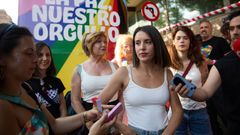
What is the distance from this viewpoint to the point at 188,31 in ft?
11.6

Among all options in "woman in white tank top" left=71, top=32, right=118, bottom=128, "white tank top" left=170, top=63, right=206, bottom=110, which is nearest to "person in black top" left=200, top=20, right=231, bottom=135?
"white tank top" left=170, top=63, right=206, bottom=110

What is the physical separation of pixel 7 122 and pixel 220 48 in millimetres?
3908

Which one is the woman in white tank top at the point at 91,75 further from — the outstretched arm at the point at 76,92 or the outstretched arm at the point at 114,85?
the outstretched arm at the point at 114,85

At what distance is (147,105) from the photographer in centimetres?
219

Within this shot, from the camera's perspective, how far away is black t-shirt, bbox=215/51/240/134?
1936mm

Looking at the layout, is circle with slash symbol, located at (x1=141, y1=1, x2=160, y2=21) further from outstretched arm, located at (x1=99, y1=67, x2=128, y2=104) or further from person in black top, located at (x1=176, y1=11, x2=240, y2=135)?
person in black top, located at (x1=176, y1=11, x2=240, y2=135)

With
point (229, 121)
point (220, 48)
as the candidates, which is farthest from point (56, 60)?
point (229, 121)

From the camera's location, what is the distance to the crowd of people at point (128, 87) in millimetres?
1363

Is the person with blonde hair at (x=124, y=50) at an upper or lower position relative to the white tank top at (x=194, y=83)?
upper

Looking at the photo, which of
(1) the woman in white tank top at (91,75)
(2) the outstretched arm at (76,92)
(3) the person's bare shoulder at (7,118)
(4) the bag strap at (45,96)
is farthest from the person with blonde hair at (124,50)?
(3) the person's bare shoulder at (7,118)

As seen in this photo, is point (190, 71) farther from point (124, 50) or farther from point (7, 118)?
point (7, 118)

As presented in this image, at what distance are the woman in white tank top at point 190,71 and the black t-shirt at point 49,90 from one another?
1.42 m

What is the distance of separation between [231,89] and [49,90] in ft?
6.20

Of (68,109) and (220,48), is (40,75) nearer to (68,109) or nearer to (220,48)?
(68,109)
